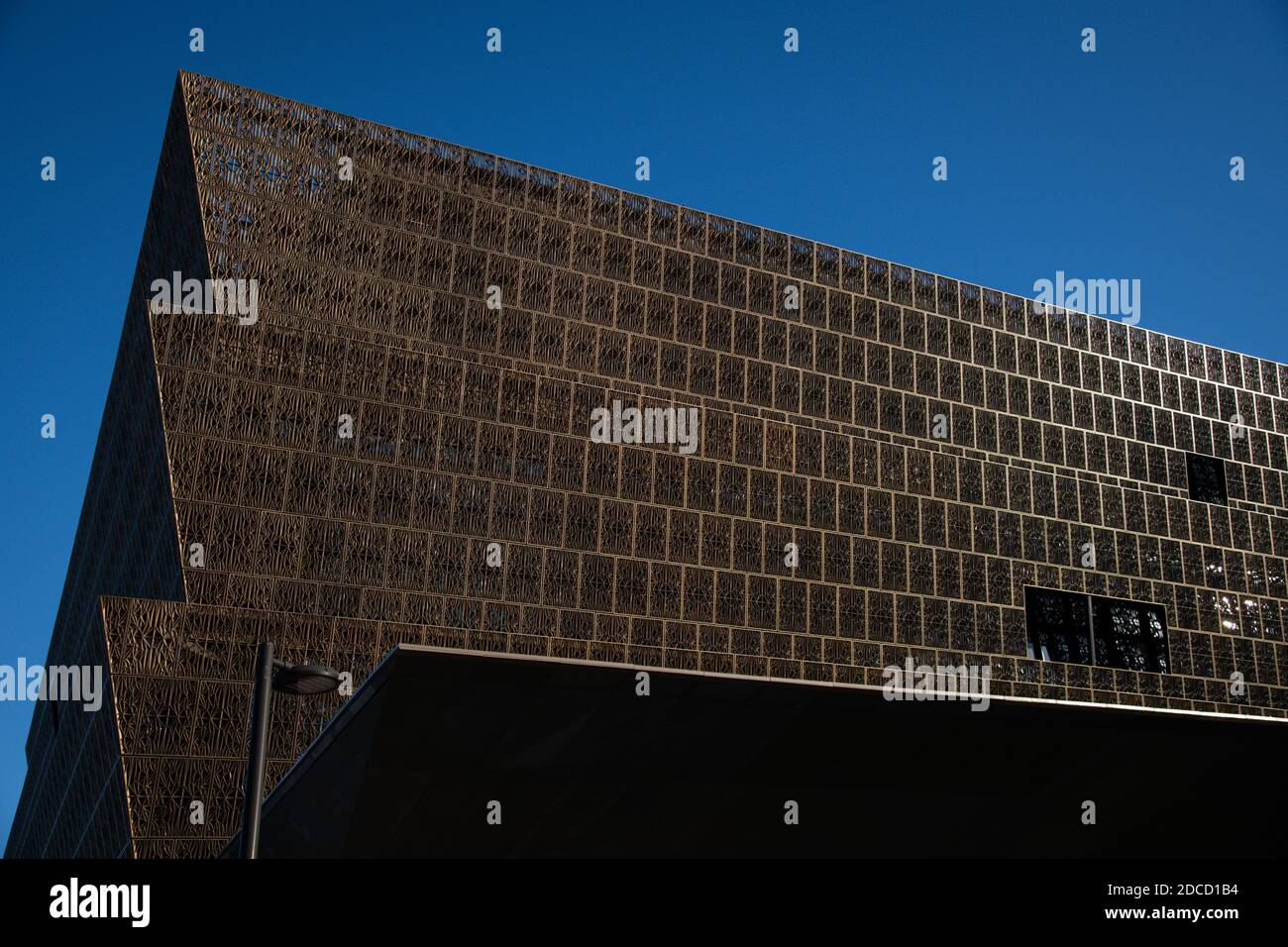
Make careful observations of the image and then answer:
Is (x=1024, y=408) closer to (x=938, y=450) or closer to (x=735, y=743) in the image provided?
(x=938, y=450)

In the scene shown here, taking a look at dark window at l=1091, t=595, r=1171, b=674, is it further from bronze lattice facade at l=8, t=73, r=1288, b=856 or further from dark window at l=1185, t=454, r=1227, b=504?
dark window at l=1185, t=454, r=1227, b=504

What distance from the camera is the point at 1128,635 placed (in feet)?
146

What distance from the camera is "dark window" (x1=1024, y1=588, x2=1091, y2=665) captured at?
42781mm

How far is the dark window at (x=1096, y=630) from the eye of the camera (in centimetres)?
4300

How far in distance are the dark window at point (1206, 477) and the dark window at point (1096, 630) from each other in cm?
517

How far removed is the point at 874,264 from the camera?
45.5m

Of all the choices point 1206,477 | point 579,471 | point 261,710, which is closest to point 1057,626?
point 1206,477

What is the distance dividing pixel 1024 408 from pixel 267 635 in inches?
1055

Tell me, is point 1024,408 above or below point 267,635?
above

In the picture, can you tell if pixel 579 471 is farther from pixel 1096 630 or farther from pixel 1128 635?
pixel 1128 635

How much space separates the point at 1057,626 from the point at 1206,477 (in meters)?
9.55

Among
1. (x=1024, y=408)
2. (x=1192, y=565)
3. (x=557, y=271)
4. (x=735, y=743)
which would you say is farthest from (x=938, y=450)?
(x=735, y=743)

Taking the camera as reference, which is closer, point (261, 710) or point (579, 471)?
point (261, 710)
